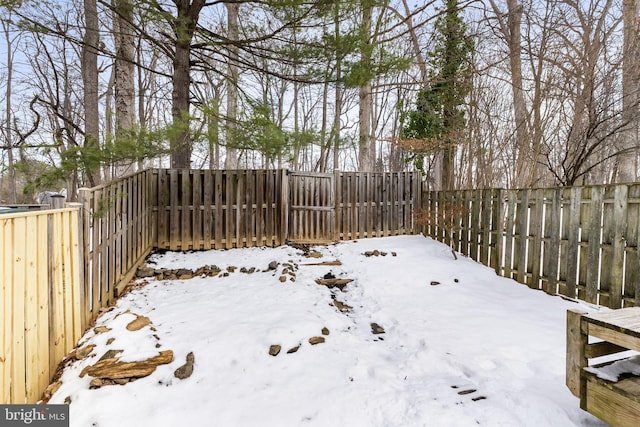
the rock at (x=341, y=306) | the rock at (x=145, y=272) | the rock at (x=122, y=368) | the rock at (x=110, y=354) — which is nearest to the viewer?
the rock at (x=122, y=368)

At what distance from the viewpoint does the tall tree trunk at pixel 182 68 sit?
434 centimetres

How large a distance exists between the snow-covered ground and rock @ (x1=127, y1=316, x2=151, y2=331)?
2.0 inches

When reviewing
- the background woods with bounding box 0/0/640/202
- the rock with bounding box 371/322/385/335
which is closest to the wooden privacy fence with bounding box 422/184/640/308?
the background woods with bounding box 0/0/640/202

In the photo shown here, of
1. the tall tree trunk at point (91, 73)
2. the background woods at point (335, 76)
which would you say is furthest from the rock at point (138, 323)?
the tall tree trunk at point (91, 73)

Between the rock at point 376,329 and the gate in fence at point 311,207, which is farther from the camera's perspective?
the gate in fence at point 311,207

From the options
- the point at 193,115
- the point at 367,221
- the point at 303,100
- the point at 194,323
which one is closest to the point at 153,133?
the point at 193,115

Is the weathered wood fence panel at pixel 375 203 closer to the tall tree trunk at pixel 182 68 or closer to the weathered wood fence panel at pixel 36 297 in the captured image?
the tall tree trunk at pixel 182 68

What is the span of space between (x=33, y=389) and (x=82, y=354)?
441 mm

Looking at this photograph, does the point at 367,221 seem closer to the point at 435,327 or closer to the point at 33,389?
the point at 435,327

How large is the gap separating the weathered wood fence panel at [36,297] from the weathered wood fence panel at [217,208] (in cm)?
316

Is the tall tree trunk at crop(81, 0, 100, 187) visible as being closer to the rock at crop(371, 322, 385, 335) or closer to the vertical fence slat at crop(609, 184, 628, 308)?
the rock at crop(371, 322, 385, 335)

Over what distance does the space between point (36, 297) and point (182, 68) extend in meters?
4.40

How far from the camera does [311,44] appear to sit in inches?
198

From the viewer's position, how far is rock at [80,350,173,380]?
7.44ft
